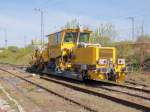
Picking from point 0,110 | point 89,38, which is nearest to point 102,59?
point 89,38

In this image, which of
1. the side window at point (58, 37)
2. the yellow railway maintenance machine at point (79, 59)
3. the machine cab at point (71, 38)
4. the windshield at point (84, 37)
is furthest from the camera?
the side window at point (58, 37)

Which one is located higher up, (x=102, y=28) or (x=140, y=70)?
(x=102, y=28)

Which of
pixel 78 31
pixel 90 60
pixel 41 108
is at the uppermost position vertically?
pixel 78 31

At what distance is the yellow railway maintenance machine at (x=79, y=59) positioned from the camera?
2245cm

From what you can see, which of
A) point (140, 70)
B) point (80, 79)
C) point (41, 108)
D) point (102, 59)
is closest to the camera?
point (41, 108)

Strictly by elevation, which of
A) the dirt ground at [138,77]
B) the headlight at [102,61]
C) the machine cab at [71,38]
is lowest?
the dirt ground at [138,77]

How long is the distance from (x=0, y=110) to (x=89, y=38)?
1527cm

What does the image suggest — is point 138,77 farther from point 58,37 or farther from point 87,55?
point 58,37

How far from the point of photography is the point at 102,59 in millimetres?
22453

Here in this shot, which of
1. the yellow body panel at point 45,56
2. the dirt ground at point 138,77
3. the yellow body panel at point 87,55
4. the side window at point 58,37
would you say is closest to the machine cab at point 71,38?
the side window at point 58,37

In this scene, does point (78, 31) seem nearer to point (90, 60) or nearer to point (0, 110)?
point (90, 60)

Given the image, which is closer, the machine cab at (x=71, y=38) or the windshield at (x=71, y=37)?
the machine cab at (x=71, y=38)

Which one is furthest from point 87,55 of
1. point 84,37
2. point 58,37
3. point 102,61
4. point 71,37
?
point 58,37

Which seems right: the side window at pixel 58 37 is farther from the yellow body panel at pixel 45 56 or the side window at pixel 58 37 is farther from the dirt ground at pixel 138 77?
the dirt ground at pixel 138 77
